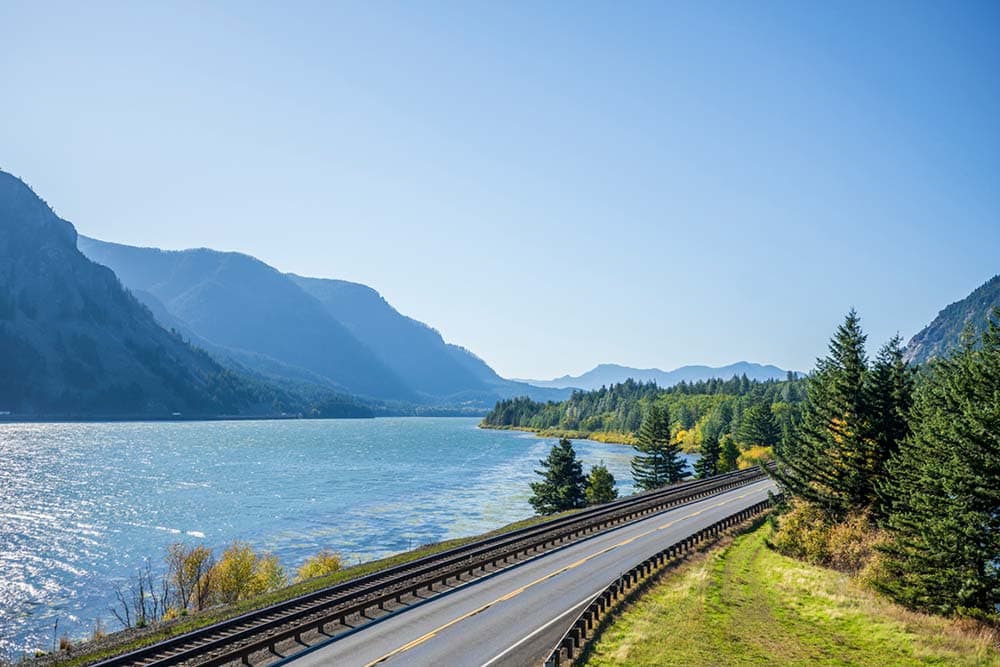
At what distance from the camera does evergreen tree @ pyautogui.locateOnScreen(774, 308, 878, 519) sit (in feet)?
135

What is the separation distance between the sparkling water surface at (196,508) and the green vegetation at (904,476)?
34.7 meters

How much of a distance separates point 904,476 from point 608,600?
18.3 m

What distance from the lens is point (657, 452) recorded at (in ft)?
305

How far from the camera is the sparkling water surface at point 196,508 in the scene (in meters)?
50.5

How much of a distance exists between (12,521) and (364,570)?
5419 centimetres

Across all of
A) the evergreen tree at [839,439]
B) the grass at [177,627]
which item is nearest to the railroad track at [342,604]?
the grass at [177,627]

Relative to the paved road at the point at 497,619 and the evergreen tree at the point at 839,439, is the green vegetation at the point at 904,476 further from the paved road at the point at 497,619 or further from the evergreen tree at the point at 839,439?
the paved road at the point at 497,619

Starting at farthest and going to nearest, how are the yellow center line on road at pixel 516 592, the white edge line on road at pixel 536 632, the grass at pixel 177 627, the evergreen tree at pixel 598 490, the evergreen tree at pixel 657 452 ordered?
the evergreen tree at pixel 657 452 < the evergreen tree at pixel 598 490 < the grass at pixel 177 627 < the yellow center line on road at pixel 516 592 < the white edge line on road at pixel 536 632

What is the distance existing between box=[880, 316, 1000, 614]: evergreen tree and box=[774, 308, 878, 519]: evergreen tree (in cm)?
869

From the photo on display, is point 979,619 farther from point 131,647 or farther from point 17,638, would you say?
point 17,638

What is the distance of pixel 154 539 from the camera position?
65.3m

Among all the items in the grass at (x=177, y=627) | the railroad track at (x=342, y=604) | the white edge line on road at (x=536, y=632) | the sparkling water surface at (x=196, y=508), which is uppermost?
the white edge line on road at (x=536, y=632)

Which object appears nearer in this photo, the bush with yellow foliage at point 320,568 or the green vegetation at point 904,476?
the green vegetation at point 904,476

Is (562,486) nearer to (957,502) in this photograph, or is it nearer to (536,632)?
(536,632)
